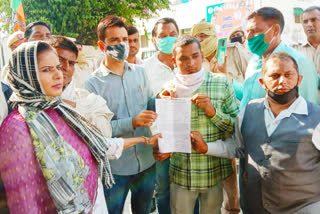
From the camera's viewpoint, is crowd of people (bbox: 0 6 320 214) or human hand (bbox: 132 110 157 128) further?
human hand (bbox: 132 110 157 128)

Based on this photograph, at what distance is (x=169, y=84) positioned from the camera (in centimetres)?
278

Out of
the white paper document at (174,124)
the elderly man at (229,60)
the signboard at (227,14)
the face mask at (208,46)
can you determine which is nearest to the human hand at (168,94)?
the white paper document at (174,124)

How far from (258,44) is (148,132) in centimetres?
137

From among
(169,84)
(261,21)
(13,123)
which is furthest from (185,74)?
(13,123)

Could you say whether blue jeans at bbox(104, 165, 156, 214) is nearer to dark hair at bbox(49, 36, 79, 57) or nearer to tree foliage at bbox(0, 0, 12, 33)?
dark hair at bbox(49, 36, 79, 57)

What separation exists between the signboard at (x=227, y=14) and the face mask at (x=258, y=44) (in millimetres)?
10836

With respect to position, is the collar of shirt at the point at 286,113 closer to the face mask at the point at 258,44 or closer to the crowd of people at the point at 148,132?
the crowd of people at the point at 148,132

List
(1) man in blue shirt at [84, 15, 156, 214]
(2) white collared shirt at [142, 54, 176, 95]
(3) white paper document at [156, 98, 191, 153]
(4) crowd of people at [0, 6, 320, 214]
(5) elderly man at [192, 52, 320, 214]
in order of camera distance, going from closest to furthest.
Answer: (4) crowd of people at [0, 6, 320, 214]
(5) elderly man at [192, 52, 320, 214]
(3) white paper document at [156, 98, 191, 153]
(1) man in blue shirt at [84, 15, 156, 214]
(2) white collared shirt at [142, 54, 176, 95]

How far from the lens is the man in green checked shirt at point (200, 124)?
2.59 meters

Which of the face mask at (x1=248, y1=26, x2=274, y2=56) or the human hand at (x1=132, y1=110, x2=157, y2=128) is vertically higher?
the face mask at (x1=248, y1=26, x2=274, y2=56)

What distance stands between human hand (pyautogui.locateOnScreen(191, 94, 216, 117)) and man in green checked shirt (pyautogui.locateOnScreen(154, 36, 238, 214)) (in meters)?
0.02

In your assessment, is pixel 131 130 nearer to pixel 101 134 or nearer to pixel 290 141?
pixel 101 134

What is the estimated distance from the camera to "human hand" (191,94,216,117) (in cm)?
249

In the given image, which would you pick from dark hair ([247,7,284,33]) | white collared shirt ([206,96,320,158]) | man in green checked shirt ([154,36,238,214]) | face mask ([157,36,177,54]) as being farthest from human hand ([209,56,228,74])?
white collared shirt ([206,96,320,158])
